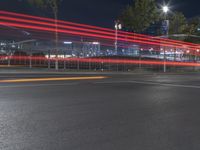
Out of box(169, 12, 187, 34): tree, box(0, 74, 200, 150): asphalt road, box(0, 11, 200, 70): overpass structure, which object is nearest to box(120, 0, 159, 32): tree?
box(0, 11, 200, 70): overpass structure

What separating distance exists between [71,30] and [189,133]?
21910 millimetres

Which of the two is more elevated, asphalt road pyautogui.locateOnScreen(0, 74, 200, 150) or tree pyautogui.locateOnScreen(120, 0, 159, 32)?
tree pyautogui.locateOnScreen(120, 0, 159, 32)

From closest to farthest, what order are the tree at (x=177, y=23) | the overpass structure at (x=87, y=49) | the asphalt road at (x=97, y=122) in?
1. the asphalt road at (x=97, y=122)
2. the overpass structure at (x=87, y=49)
3. the tree at (x=177, y=23)

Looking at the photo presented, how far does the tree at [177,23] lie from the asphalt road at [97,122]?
4077 centimetres

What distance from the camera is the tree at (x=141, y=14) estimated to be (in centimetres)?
3884

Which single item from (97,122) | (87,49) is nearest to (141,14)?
(87,49)

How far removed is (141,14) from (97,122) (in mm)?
32295

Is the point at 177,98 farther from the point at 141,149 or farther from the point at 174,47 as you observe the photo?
the point at 174,47

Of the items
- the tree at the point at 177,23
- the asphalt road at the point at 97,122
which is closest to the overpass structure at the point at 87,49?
the tree at the point at 177,23

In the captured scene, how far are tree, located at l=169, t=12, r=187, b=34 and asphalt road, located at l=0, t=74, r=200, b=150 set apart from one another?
134 ft

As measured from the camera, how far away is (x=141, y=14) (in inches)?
1532

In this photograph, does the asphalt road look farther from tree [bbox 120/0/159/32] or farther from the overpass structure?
tree [bbox 120/0/159/32]

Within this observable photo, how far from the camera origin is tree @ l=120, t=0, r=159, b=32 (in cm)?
3884

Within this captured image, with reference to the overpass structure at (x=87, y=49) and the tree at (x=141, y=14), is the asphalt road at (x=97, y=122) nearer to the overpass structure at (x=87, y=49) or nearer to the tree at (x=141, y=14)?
the overpass structure at (x=87, y=49)
